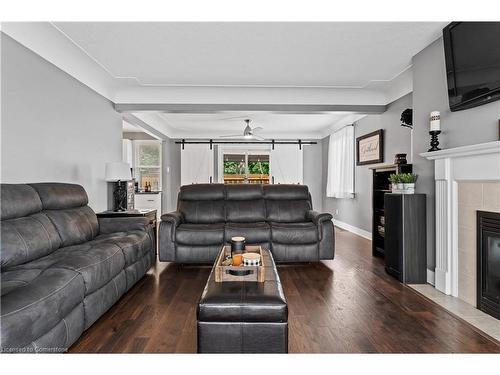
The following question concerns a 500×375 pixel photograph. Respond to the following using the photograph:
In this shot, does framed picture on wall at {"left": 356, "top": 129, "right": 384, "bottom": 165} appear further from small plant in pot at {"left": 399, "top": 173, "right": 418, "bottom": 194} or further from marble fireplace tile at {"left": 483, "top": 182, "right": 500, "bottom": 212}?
marble fireplace tile at {"left": 483, "top": 182, "right": 500, "bottom": 212}

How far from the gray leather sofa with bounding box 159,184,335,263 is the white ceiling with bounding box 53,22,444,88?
1793 millimetres

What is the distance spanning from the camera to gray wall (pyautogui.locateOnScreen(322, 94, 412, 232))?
4523 millimetres

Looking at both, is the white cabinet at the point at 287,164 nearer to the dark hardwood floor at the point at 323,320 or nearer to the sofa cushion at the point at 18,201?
the dark hardwood floor at the point at 323,320

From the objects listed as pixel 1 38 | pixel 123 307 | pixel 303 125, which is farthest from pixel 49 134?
pixel 303 125

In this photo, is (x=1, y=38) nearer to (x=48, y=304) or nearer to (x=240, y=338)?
(x=48, y=304)

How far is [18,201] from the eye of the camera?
230 cm

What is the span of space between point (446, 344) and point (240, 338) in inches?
52.8

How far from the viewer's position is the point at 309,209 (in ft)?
14.7

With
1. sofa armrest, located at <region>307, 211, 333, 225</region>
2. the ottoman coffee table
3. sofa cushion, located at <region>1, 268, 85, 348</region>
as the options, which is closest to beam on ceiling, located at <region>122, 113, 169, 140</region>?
sofa armrest, located at <region>307, 211, 333, 225</region>

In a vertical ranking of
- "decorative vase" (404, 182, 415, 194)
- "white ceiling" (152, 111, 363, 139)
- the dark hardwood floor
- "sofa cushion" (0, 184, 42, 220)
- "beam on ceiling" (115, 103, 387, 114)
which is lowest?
the dark hardwood floor

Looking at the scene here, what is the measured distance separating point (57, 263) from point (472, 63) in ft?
11.0

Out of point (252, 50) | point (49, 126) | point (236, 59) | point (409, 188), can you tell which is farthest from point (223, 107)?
point (409, 188)

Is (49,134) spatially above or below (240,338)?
above

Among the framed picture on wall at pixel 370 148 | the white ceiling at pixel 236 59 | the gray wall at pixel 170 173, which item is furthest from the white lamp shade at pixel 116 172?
the gray wall at pixel 170 173
